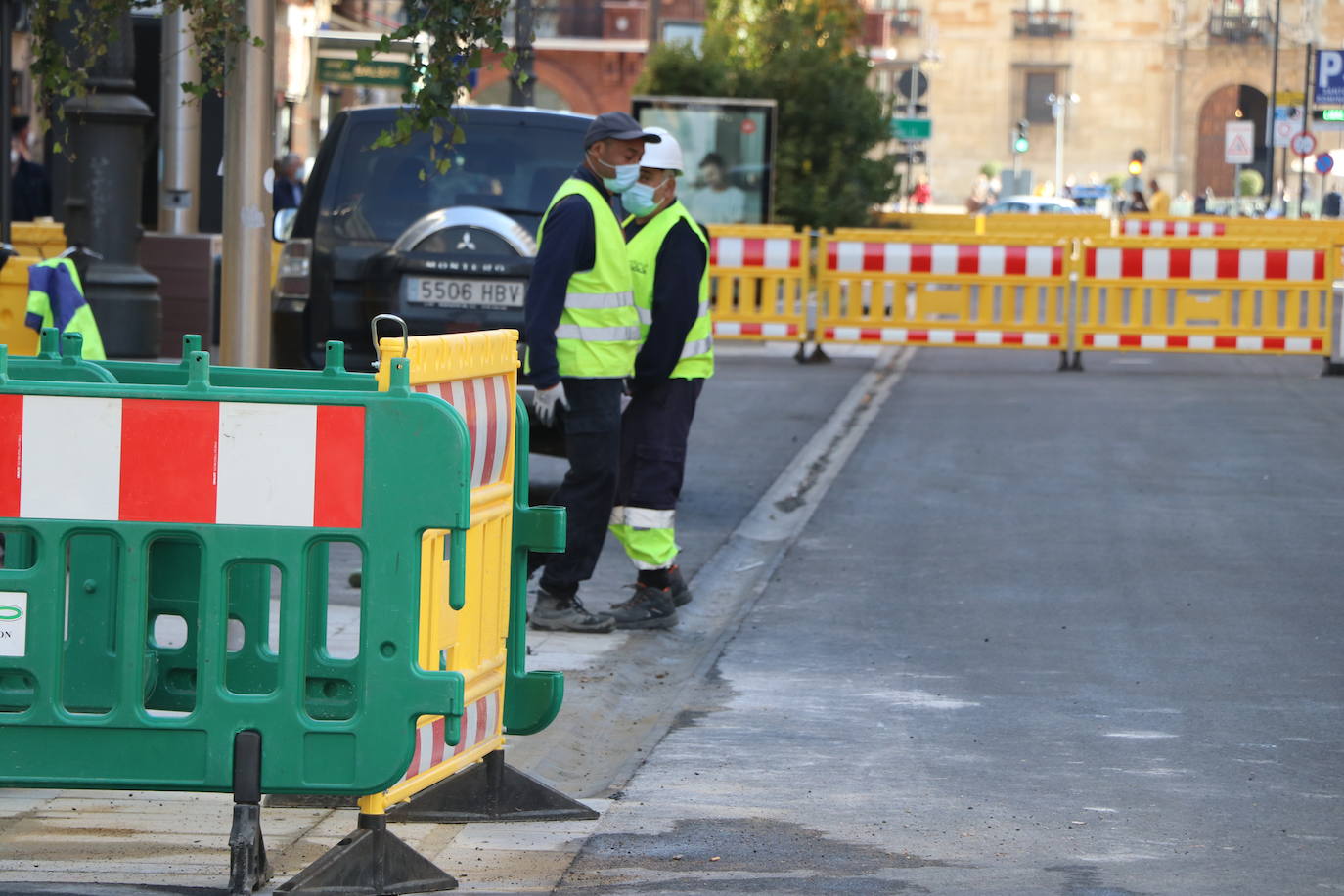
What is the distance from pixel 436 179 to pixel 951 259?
38.1ft

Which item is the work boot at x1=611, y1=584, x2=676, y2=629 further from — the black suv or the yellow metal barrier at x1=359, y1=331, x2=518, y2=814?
the yellow metal barrier at x1=359, y1=331, x2=518, y2=814

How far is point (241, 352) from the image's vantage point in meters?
8.07

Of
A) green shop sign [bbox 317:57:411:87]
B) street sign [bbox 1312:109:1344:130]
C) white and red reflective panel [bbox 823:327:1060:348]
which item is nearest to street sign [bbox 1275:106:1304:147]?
street sign [bbox 1312:109:1344:130]

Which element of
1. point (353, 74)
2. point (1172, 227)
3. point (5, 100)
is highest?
point (353, 74)

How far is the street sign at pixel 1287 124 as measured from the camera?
49312 mm

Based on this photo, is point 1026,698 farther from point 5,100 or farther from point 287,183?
point 287,183

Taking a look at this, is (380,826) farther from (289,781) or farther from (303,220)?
(303,220)

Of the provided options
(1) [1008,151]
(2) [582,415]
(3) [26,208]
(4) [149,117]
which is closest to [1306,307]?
(4) [149,117]

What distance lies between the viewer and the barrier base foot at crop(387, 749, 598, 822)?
5.73 meters

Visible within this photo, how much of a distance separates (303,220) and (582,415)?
134 inches

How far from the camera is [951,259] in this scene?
73.0 feet

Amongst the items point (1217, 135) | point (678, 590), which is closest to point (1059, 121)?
point (1217, 135)

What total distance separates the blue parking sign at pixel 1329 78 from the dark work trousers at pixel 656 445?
37.4 metres

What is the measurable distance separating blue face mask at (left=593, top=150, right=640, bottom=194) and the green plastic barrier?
149 inches
